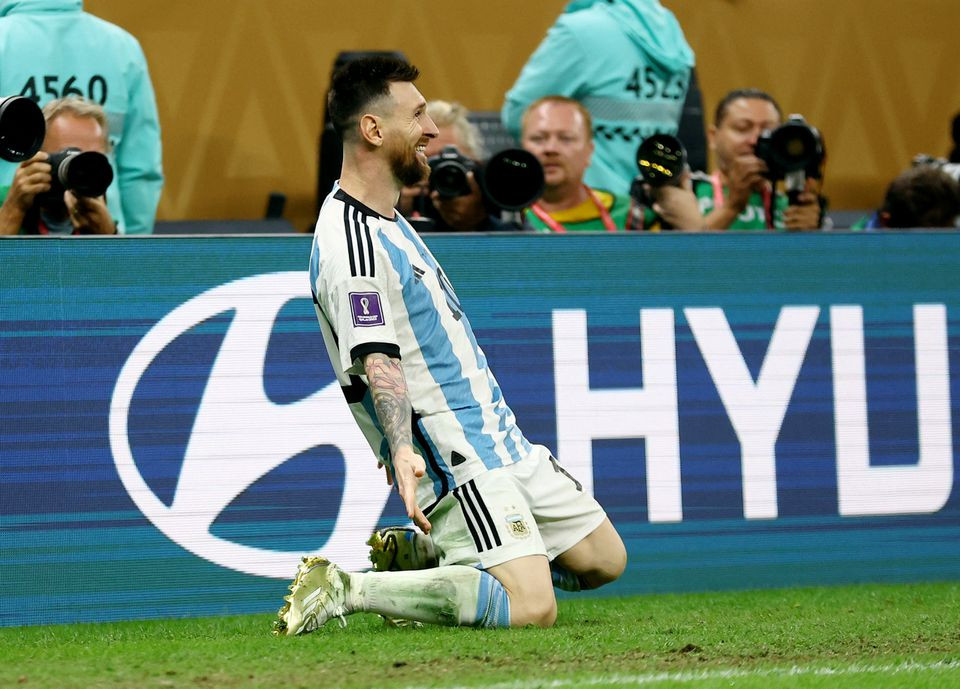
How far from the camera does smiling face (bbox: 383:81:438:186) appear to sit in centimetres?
443

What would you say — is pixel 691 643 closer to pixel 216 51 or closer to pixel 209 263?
pixel 209 263

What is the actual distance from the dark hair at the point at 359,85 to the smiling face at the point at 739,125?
2.64 m

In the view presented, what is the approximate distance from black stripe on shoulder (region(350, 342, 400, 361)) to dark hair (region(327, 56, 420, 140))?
0.68 meters

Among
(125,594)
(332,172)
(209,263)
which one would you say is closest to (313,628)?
(125,594)

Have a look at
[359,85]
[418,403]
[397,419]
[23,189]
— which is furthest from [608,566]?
[23,189]

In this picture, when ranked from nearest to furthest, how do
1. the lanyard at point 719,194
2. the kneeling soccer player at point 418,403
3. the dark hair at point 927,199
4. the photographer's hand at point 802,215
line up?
1. the kneeling soccer player at point 418,403
2. the photographer's hand at point 802,215
3. the lanyard at point 719,194
4. the dark hair at point 927,199

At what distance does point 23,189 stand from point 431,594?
2.14 metres

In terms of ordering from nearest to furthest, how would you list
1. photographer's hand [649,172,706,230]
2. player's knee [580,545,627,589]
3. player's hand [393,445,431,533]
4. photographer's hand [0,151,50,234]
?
player's hand [393,445,431,533], player's knee [580,545,627,589], photographer's hand [0,151,50,234], photographer's hand [649,172,706,230]

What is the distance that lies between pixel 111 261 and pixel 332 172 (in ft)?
9.80

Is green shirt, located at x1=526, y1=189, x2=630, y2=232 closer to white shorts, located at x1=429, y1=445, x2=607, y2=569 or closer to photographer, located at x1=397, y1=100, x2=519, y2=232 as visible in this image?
photographer, located at x1=397, y1=100, x2=519, y2=232

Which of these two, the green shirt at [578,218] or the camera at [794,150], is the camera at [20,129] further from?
the camera at [794,150]

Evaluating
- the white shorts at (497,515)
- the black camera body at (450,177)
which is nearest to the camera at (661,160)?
the black camera body at (450,177)

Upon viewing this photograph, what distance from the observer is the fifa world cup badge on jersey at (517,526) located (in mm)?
4410

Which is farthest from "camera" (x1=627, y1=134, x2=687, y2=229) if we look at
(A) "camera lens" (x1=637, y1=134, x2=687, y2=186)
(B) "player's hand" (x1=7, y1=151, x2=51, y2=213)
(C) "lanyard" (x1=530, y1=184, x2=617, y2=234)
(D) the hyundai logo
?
(B) "player's hand" (x1=7, y1=151, x2=51, y2=213)
